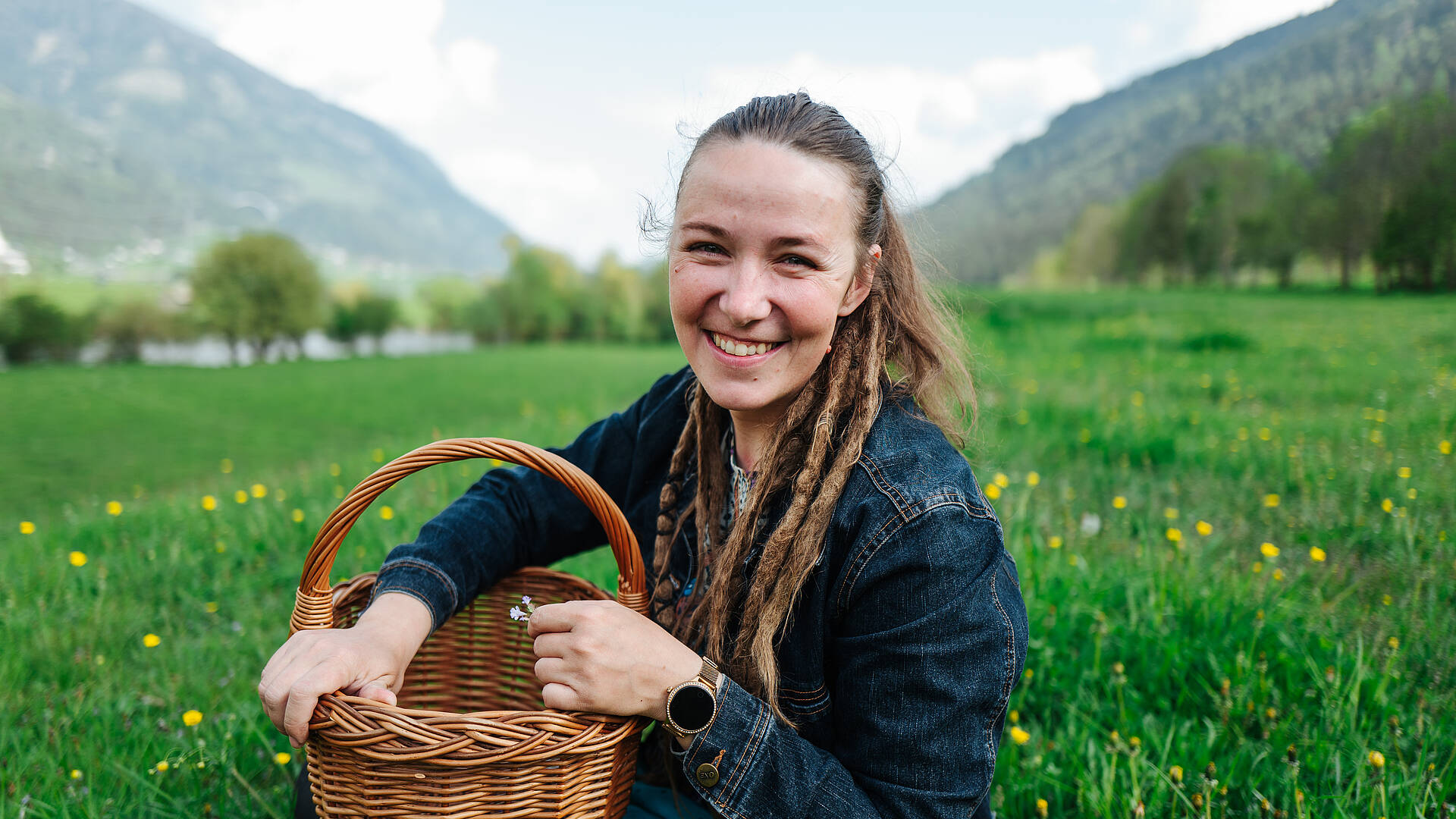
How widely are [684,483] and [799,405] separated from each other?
431 mm

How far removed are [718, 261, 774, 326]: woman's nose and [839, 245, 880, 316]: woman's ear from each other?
20 cm

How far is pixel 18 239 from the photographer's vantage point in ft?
96.1

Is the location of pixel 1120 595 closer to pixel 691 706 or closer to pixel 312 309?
pixel 691 706

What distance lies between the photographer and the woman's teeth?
54.6 inches

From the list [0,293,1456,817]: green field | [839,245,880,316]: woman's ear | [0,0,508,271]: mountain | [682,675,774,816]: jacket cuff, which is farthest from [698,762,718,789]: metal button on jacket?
[0,0,508,271]: mountain

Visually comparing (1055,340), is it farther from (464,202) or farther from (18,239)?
(464,202)

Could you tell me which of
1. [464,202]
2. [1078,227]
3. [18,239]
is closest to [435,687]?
[1078,227]

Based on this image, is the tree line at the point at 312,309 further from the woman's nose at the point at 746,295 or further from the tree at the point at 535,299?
the woman's nose at the point at 746,295

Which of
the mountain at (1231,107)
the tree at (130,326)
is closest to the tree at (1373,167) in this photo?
the mountain at (1231,107)

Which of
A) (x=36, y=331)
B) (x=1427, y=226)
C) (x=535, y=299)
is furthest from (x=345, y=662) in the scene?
(x=535, y=299)

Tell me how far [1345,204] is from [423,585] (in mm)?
9145

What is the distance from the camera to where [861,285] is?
1521 mm

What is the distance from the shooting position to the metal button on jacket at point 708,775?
1.17 metres

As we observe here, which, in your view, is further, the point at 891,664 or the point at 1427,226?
the point at 1427,226
